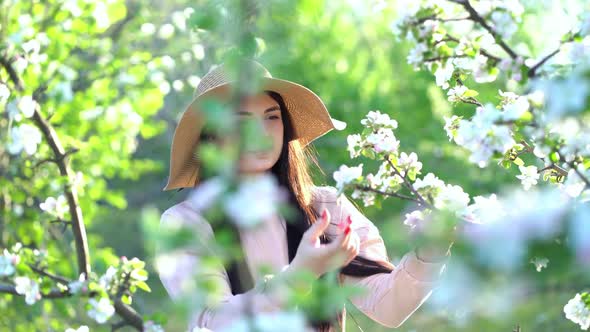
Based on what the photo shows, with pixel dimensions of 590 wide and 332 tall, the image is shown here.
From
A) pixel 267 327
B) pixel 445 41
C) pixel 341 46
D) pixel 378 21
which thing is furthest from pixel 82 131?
pixel 378 21

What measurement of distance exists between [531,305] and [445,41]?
17.4ft

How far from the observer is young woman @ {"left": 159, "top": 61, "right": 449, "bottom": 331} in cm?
202

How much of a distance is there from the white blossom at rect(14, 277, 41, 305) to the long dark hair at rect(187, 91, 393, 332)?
44cm

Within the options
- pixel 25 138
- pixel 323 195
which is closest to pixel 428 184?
pixel 323 195

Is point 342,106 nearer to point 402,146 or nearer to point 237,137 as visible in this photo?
point 402,146

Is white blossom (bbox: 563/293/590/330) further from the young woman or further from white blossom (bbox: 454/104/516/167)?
white blossom (bbox: 454/104/516/167)

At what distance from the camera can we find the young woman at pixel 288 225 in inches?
79.4

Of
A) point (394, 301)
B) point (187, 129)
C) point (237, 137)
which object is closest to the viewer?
point (237, 137)

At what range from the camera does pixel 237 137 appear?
938 millimetres

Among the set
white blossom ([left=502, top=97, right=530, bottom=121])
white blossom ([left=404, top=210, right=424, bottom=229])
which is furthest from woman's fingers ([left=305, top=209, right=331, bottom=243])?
white blossom ([left=502, top=97, right=530, bottom=121])

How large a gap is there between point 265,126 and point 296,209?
26 centimetres

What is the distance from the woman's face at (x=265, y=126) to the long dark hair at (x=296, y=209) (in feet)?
0.25

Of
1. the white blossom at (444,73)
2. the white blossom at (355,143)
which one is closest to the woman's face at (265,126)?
the white blossom at (355,143)

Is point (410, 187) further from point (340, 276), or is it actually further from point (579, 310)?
point (340, 276)
